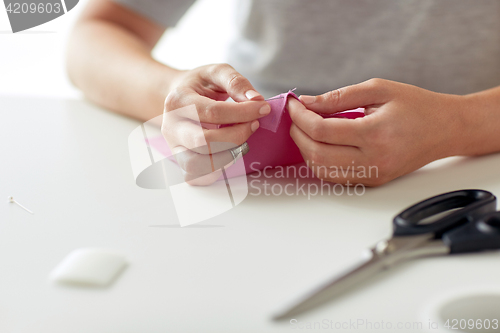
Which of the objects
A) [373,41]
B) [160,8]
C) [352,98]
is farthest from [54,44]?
[352,98]

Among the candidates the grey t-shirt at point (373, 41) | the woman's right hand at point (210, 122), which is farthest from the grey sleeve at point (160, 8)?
the woman's right hand at point (210, 122)

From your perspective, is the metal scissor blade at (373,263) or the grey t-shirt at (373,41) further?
the grey t-shirt at (373,41)

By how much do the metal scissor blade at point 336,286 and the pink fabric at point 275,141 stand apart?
194 millimetres

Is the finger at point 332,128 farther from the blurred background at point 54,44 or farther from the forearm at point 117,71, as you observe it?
the blurred background at point 54,44

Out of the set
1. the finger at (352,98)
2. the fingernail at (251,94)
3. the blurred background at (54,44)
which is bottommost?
the finger at (352,98)

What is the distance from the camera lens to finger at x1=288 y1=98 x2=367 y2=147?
419mm

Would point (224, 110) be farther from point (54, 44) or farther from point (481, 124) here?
A: point (54, 44)

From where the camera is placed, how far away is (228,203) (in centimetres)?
43

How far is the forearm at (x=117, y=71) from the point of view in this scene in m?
0.61

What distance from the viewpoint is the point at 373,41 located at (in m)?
0.67

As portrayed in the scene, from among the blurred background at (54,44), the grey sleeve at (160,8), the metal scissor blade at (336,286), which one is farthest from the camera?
the blurred background at (54,44)

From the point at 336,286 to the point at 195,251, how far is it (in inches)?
4.9

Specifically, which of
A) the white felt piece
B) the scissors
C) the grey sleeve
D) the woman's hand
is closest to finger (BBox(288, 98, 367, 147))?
the woman's hand

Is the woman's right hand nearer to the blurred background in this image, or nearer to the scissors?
the scissors
